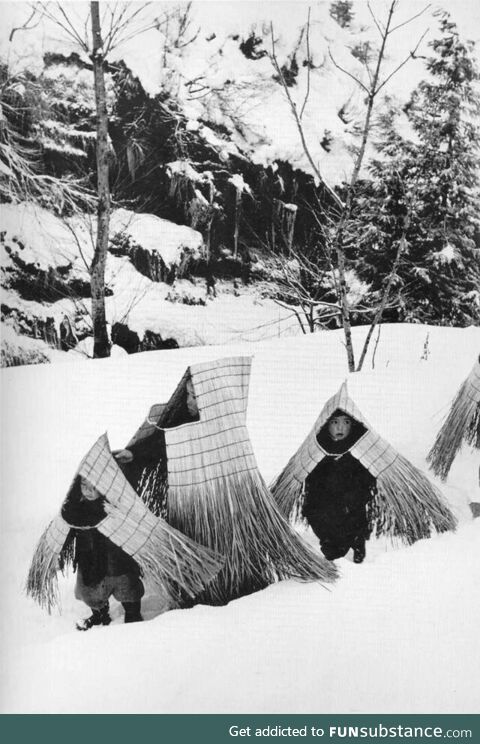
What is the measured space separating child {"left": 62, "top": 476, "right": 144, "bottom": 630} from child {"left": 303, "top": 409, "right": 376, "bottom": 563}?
1.83ft

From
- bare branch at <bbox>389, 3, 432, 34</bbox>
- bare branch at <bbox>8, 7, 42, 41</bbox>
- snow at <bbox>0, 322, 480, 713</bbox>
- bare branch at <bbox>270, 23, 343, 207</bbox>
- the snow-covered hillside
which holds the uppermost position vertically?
bare branch at <bbox>389, 3, 432, 34</bbox>

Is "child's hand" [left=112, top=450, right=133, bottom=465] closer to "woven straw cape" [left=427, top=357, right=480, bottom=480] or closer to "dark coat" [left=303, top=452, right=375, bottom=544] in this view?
"dark coat" [left=303, top=452, right=375, bottom=544]

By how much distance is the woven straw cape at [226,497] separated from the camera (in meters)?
1.89

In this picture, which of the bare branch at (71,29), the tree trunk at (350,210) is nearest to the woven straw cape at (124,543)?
the tree trunk at (350,210)

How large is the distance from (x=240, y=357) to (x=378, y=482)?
558 mm

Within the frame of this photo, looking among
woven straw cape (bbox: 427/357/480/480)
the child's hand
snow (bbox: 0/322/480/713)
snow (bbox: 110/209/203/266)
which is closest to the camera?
snow (bbox: 0/322/480/713)

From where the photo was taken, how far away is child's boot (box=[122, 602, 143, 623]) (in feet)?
6.03

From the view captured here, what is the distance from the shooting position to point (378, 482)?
208 centimetres

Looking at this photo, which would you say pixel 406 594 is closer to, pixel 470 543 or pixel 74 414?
pixel 470 543

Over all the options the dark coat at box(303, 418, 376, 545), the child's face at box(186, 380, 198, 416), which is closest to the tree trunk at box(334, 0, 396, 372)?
the dark coat at box(303, 418, 376, 545)

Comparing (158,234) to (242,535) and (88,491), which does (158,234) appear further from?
(242,535)

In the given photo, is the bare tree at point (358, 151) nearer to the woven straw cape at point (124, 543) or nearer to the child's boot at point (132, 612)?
the woven straw cape at point (124, 543)

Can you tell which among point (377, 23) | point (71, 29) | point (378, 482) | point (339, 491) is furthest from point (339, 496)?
point (71, 29)

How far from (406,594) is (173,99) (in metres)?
1.61
